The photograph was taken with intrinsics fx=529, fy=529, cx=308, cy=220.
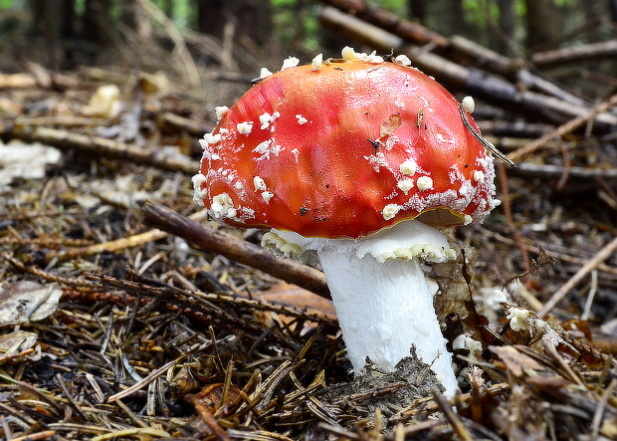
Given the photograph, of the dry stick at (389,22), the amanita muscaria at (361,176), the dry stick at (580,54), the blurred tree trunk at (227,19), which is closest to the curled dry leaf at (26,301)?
the amanita muscaria at (361,176)

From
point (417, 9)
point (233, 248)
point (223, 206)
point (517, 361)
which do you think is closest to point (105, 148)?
point (233, 248)

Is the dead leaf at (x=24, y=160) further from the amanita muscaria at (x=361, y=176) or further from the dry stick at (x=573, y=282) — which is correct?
the dry stick at (x=573, y=282)

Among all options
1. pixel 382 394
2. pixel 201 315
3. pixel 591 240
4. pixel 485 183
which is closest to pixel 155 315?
pixel 201 315

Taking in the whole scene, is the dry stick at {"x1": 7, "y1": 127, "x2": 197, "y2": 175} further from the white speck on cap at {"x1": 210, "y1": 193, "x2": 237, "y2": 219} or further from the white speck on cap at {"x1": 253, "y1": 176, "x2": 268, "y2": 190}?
Result: the white speck on cap at {"x1": 253, "y1": 176, "x2": 268, "y2": 190}

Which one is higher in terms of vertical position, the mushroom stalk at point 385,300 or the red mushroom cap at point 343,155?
the red mushroom cap at point 343,155

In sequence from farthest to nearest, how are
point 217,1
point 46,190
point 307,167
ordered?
point 217,1 < point 46,190 < point 307,167

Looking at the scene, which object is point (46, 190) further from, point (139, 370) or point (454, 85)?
point (454, 85)

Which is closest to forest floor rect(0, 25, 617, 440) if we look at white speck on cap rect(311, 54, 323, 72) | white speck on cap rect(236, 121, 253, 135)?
white speck on cap rect(236, 121, 253, 135)
